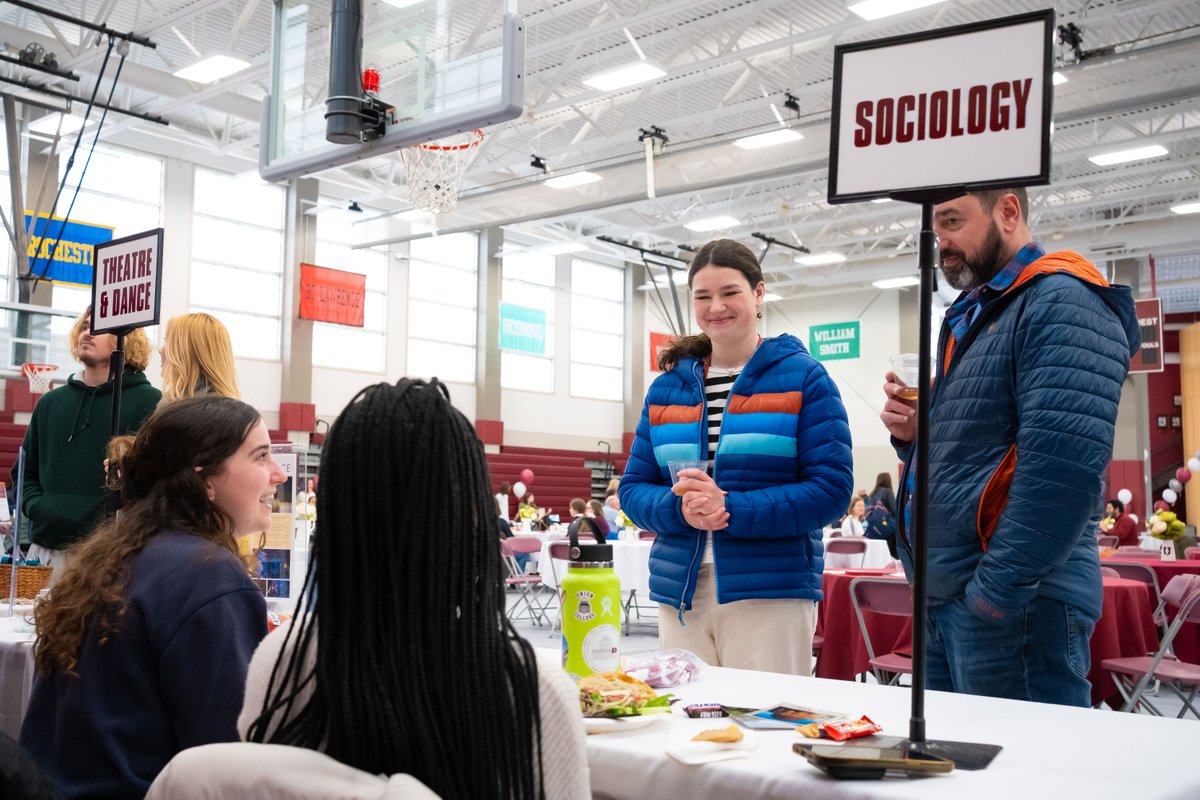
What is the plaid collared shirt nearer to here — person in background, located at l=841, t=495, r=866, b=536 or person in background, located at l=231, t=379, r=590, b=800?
person in background, located at l=231, t=379, r=590, b=800

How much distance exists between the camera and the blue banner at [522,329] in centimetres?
1812

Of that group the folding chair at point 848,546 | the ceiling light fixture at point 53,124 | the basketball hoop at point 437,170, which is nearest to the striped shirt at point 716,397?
the folding chair at point 848,546

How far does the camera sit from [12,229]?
12.2 meters

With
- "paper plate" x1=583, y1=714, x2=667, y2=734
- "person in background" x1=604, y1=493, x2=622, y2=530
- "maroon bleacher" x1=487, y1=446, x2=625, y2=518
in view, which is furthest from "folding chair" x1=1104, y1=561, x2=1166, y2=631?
"maroon bleacher" x1=487, y1=446, x2=625, y2=518

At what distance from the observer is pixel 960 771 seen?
116cm

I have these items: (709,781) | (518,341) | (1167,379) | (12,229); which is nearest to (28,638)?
(709,781)

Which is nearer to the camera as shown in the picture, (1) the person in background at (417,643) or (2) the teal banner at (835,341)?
(1) the person in background at (417,643)

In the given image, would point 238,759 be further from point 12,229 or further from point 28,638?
point 12,229

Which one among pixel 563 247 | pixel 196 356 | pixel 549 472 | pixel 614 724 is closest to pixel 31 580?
pixel 196 356

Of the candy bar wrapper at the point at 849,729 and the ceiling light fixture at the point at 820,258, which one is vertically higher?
the ceiling light fixture at the point at 820,258

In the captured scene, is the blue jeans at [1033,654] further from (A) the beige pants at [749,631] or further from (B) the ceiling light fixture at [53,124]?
(B) the ceiling light fixture at [53,124]

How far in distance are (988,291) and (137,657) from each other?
1.49m

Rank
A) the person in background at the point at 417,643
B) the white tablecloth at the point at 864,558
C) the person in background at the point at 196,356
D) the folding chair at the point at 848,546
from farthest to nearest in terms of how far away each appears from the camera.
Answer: the white tablecloth at the point at 864,558 < the folding chair at the point at 848,546 < the person in background at the point at 196,356 < the person in background at the point at 417,643

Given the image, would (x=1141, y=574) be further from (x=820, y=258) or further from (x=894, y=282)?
(x=894, y=282)
